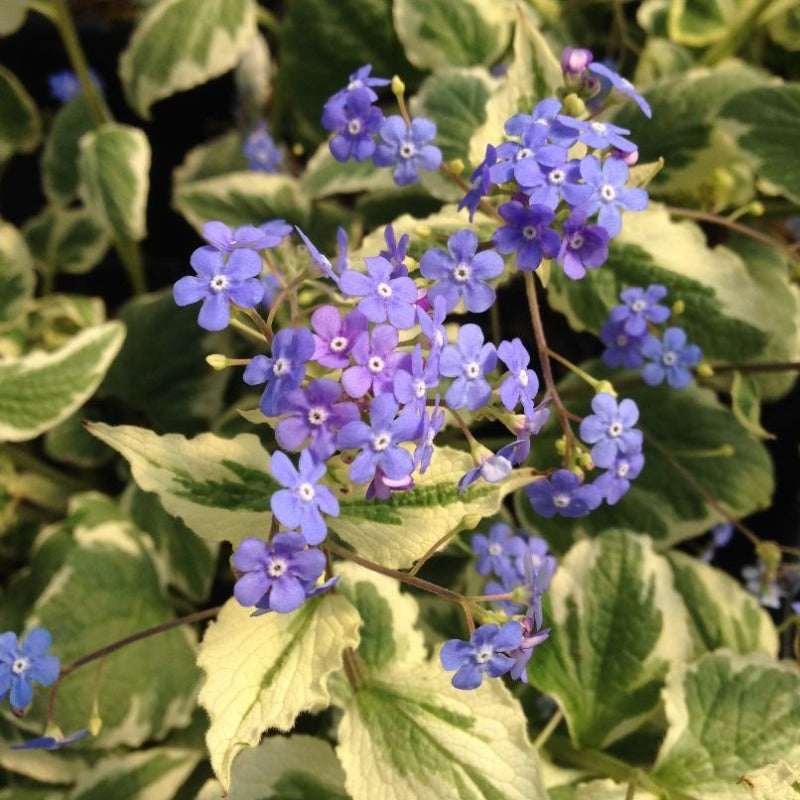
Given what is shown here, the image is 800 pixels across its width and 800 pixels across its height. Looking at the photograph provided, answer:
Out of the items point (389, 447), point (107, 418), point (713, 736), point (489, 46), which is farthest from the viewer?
point (107, 418)

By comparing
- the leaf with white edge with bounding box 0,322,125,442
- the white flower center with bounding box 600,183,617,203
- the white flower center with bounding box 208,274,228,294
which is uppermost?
the white flower center with bounding box 208,274,228,294

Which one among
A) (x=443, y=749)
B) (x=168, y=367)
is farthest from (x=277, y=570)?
(x=168, y=367)

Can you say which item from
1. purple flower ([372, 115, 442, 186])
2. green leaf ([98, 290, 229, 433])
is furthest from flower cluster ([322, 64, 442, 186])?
green leaf ([98, 290, 229, 433])

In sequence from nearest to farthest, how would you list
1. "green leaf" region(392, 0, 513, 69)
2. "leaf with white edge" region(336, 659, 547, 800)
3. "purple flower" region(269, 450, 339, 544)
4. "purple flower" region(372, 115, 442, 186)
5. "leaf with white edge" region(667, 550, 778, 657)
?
"purple flower" region(269, 450, 339, 544) → "leaf with white edge" region(336, 659, 547, 800) → "purple flower" region(372, 115, 442, 186) → "leaf with white edge" region(667, 550, 778, 657) → "green leaf" region(392, 0, 513, 69)

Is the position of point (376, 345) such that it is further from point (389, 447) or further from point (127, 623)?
point (127, 623)

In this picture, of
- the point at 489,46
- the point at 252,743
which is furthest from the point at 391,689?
the point at 489,46

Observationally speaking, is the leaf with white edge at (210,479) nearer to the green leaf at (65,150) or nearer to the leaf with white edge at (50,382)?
the leaf with white edge at (50,382)

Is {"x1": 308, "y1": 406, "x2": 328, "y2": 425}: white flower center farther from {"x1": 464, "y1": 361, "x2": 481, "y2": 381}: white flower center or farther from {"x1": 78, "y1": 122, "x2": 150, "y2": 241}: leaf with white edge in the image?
{"x1": 78, "y1": 122, "x2": 150, "y2": 241}: leaf with white edge
